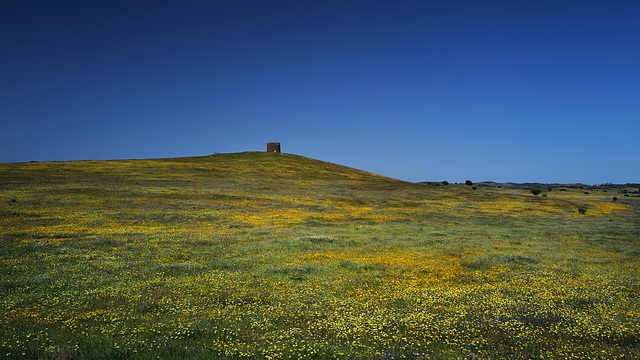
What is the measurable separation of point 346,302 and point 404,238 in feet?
53.6

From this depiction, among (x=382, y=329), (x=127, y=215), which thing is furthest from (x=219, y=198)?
(x=382, y=329)

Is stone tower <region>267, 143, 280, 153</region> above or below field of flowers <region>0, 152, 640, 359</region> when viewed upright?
above

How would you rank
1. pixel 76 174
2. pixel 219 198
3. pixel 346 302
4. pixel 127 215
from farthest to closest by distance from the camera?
pixel 76 174 < pixel 219 198 < pixel 127 215 < pixel 346 302

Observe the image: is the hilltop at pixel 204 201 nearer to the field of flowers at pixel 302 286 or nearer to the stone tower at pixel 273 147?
the field of flowers at pixel 302 286

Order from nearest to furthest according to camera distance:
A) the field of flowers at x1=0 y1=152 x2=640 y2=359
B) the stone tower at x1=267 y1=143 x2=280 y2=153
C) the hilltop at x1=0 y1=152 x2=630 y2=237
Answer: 1. the field of flowers at x1=0 y1=152 x2=640 y2=359
2. the hilltop at x1=0 y1=152 x2=630 y2=237
3. the stone tower at x1=267 y1=143 x2=280 y2=153

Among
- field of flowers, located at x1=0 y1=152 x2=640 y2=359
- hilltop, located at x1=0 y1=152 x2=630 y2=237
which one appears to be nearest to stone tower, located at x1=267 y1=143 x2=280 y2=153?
hilltop, located at x1=0 y1=152 x2=630 y2=237

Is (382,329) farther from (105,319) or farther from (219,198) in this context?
(219,198)

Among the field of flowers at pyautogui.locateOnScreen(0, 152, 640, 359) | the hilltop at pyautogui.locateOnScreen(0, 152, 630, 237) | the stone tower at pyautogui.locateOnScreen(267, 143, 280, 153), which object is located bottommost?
the field of flowers at pyautogui.locateOnScreen(0, 152, 640, 359)

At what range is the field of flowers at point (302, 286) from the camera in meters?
9.44

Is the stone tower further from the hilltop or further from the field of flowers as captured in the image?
the field of flowers

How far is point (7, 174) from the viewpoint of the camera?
54.7 meters

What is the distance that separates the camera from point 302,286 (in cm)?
1498

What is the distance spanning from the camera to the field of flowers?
31.0ft

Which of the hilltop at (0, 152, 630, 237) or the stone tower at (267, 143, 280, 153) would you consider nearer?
the hilltop at (0, 152, 630, 237)
